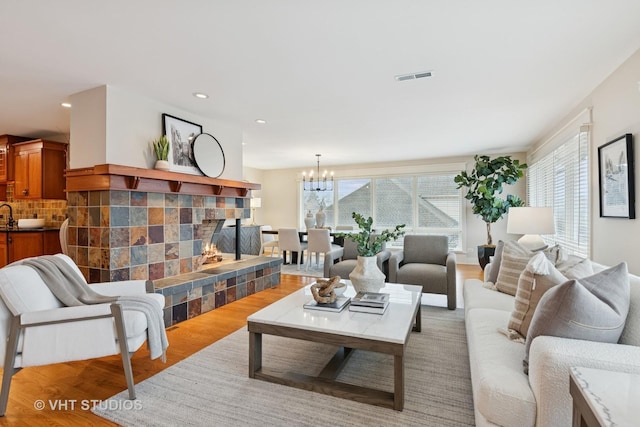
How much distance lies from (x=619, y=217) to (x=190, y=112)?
436 cm

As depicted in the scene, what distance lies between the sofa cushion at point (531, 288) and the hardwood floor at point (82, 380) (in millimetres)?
2264

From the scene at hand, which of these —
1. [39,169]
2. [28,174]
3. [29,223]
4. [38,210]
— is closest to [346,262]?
[39,169]

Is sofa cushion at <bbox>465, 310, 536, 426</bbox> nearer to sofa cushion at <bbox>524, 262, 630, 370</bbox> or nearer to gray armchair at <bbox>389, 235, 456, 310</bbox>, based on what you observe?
sofa cushion at <bbox>524, 262, 630, 370</bbox>

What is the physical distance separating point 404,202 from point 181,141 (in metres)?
5.05

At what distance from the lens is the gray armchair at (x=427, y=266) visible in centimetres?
362

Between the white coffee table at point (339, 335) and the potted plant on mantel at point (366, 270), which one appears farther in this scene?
the potted plant on mantel at point (366, 270)

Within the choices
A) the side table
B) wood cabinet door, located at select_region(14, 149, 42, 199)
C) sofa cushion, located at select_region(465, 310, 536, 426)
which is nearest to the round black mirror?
wood cabinet door, located at select_region(14, 149, 42, 199)

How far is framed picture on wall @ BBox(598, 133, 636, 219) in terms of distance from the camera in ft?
8.13

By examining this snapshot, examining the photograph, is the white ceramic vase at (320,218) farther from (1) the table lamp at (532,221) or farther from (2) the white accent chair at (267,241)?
(1) the table lamp at (532,221)

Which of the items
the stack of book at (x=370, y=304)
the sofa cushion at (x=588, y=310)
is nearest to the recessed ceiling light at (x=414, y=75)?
the stack of book at (x=370, y=304)

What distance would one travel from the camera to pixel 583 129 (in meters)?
3.26

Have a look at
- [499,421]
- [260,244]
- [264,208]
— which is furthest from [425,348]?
[264,208]

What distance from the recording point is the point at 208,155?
4168 millimetres

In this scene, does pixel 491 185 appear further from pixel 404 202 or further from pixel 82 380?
pixel 82 380
